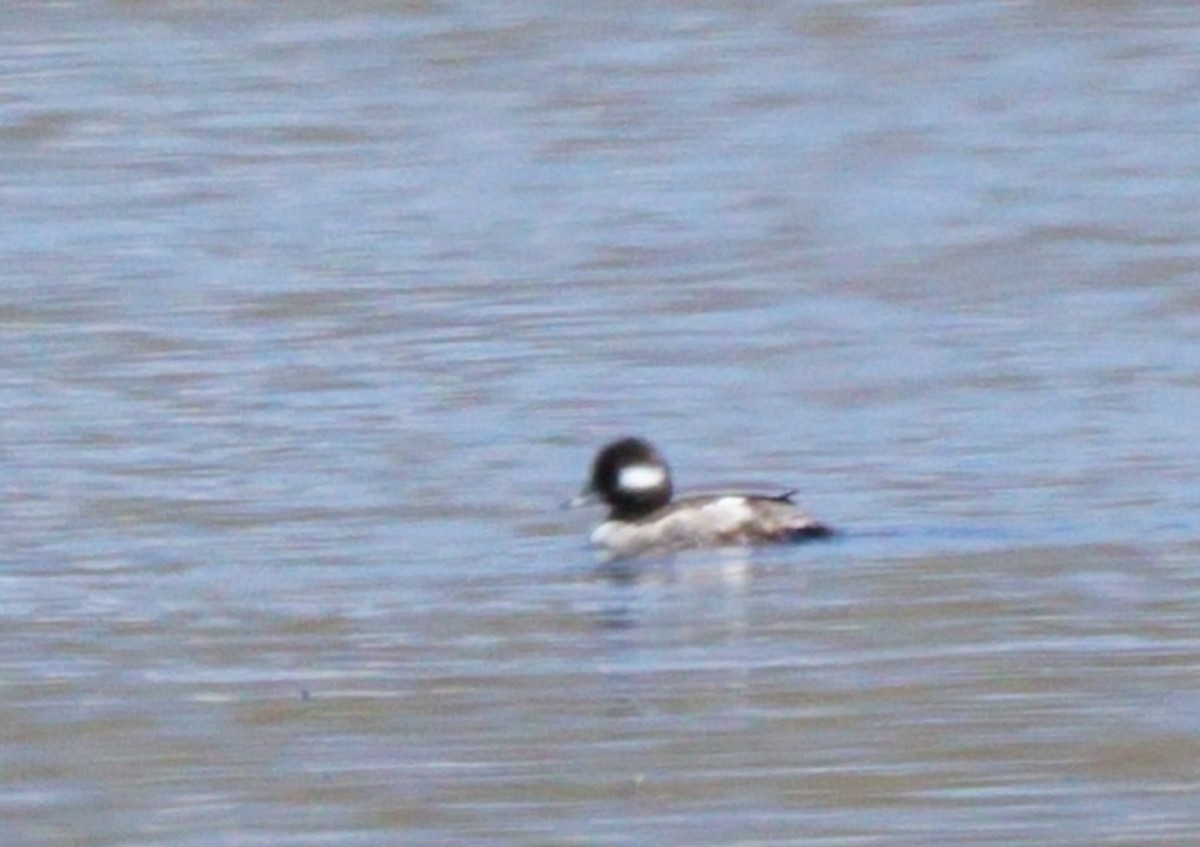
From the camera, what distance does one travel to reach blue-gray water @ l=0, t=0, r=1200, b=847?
9430mm

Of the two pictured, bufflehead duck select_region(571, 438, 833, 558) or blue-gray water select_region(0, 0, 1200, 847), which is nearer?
blue-gray water select_region(0, 0, 1200, 847)

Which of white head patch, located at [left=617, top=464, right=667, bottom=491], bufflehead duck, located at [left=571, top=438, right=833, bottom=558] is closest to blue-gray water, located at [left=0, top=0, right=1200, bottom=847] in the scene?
bufflehead duck, located at [left=571, top=438, right=833, bottom=558]

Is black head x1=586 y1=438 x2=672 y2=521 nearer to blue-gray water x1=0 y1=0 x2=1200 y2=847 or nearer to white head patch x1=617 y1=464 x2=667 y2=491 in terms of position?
white head patch x1=617 y1=464 x2=667 y2=491

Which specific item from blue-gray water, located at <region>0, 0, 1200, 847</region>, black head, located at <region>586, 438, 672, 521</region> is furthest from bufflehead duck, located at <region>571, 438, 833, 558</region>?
blue-gray water, located at <region>0, 0, 1200, 847</region>

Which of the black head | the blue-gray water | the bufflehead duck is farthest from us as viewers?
the black head

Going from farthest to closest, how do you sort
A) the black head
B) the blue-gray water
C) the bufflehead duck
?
the black head, the bufflehead duck, the blue-gray water

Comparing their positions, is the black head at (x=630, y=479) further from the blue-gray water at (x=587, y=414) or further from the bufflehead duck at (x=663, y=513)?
the blue-gray water at (x=587, y=414)

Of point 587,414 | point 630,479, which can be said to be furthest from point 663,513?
point 587,414

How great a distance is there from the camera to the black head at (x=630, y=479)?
1409 cm

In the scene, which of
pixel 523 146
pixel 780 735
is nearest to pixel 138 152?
pixel 523 146

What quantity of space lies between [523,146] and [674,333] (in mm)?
7257

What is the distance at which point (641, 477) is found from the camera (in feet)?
46.7

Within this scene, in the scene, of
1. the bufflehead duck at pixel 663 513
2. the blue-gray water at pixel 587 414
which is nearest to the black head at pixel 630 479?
the bufflehead duck at pixel 663 513

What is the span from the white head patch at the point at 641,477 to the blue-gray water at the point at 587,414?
0.34 m
